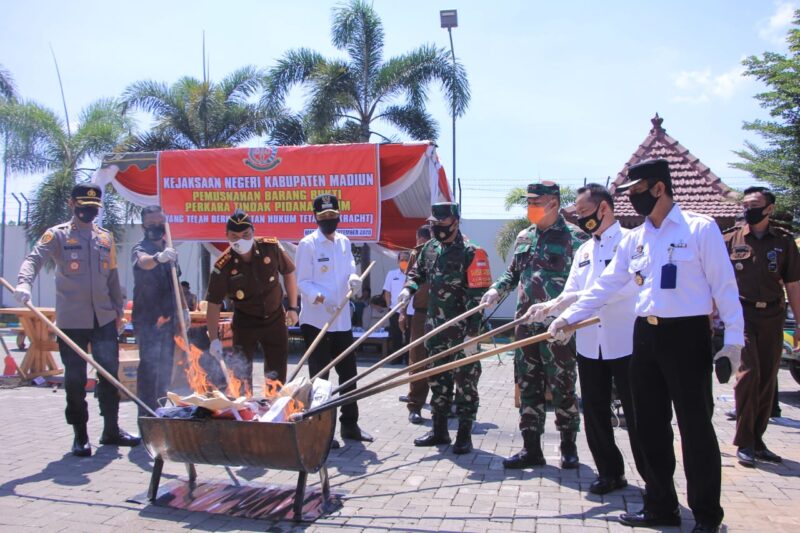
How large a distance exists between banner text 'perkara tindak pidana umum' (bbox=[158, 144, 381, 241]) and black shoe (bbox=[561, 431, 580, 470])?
24.6ft

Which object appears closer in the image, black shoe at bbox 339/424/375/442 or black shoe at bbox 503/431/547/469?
black shoe at bbox 503/431/547/469

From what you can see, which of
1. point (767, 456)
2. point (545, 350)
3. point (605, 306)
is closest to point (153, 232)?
point (545, 350)

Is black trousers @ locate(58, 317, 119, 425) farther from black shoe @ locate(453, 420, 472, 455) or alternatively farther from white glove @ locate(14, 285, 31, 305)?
black shoe @ locate(453, 420, 472, 455)

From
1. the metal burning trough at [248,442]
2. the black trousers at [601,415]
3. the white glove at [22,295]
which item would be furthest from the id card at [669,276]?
the white glove at [22,295]

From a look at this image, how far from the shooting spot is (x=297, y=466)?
3.85 m

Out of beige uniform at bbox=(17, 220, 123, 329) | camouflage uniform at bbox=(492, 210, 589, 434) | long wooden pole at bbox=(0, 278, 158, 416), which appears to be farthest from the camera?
beige uniform at bbox=(17, 220, 123, 329)

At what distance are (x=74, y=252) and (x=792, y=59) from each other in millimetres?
14803

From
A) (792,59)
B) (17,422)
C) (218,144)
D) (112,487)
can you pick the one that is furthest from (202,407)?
(218,144)

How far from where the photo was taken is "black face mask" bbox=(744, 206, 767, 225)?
18.4 feet

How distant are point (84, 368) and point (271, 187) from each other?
7.38 meters

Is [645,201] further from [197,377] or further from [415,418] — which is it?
[415,418]

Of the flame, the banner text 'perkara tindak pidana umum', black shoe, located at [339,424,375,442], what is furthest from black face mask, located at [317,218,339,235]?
the banner text 'perkara tindak pidana umum'

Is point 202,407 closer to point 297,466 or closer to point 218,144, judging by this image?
point 297,466

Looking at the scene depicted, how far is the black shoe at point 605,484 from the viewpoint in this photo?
→ 4.37 m
